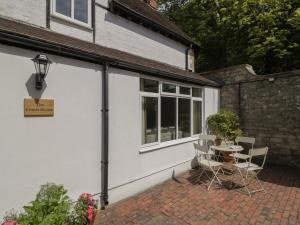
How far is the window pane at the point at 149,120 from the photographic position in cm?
622

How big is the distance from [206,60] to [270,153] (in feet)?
41.7

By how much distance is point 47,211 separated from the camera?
313 cm

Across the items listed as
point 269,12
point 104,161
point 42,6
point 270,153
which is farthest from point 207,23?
point 104,161

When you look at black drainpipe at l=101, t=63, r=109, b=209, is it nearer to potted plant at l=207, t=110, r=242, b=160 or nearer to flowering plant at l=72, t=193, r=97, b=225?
flowering plant at l=72, t=193, r=97, b=225

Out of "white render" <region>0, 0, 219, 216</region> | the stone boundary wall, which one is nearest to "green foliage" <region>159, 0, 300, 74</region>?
the stone boundary wall

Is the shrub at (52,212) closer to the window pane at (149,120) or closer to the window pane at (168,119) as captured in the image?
the window pane at (149,120)

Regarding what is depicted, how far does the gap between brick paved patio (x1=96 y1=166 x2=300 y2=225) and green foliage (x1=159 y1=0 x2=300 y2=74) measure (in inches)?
400

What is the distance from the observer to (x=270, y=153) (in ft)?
29.2

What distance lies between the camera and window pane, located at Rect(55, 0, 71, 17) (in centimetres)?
594

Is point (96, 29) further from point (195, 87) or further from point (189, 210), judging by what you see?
point (189, 210)

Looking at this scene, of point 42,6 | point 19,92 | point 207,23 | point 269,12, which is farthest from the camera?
point 207,23

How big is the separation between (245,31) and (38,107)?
54.0 feet

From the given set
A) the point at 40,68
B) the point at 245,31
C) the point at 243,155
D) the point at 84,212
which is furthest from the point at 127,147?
the point at 245,31

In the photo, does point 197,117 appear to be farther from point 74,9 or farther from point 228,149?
point 74,9
